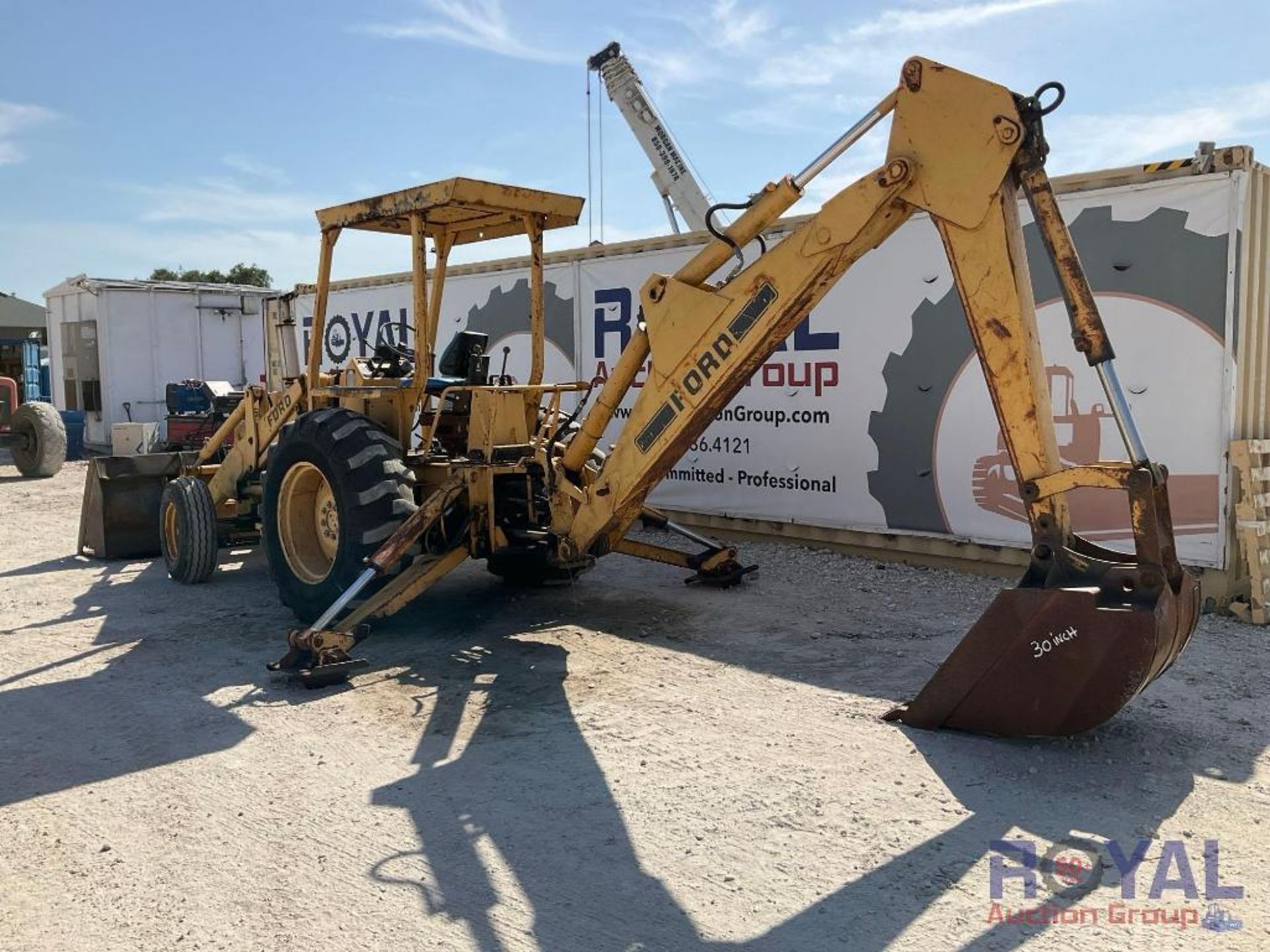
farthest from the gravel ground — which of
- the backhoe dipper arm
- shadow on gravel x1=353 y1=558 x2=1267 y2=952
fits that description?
the backhoe dipper arm

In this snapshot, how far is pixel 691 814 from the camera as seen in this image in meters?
4.00

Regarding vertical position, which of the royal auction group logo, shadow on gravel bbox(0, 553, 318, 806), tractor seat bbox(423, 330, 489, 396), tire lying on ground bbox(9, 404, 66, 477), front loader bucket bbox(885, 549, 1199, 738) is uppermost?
tractor seat bbox(423, 330, 489, 396)

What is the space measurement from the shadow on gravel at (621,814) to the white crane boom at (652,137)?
459 inches

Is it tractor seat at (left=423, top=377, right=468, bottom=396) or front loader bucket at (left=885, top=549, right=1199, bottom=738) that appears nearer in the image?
front loader bucket at (left=885, top=549, right=1199, bottom=738)

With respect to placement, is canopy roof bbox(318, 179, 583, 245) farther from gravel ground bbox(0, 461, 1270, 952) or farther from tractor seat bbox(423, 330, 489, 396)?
gravel ground bbox(0, 461, 1270, 952)

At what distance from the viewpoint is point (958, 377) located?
8.18m

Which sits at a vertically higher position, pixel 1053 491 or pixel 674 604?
pixel 1053 491

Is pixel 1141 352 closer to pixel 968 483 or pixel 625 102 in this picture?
pixel 968 483

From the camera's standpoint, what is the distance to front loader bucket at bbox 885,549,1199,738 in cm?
420

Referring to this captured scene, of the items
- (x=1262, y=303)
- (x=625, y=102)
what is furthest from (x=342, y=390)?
(x=625, y=102)

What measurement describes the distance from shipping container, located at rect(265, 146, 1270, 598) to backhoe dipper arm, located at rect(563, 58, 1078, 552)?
3.03 m

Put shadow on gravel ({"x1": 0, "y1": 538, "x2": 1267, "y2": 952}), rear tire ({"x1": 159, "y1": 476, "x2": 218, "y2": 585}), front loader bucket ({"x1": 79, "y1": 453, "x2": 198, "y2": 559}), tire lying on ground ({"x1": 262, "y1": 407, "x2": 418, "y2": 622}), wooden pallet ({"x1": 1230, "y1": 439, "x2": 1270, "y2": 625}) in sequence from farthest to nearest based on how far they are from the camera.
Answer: front loader bucket ({"x1": 79, "y1": 453, "x2": 198, "y2": 559}) → rear tire ({"x1": 159, "y1": 476, "x2": 218, "y2": 585}) → wooden pallet ({"x1": 1230, "y1": 439, "x2": 1270, "y2": 625}) → tire lying on ground ({"x1": 262, "y1": 407, "x2": 418, "y2": 622}) → shadow on gravel ({"x1": 0, "y1": 538, "x2": 1267, "y2": 952})

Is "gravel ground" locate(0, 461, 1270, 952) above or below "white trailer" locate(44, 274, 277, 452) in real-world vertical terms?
below

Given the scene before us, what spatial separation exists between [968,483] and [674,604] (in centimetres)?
252
